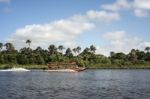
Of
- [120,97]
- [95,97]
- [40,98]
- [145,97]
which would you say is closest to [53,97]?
[40,98]

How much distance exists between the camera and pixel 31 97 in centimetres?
6141

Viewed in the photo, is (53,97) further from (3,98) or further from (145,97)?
(145,97)

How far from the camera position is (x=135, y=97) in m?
62.2

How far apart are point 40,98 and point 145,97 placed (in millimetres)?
18777

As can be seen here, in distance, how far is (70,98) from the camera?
6097 cm

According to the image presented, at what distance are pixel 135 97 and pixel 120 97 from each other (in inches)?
107

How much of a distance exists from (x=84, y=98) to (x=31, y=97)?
9.48m

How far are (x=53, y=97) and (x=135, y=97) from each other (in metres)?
14.8

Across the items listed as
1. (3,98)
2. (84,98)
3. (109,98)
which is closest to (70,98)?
(84,98)

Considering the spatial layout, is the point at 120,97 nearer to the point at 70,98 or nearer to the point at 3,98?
the point at 70,98

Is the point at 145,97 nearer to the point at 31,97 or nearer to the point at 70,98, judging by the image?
the point at 70,98

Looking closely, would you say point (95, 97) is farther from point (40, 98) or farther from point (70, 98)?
point (40, 98)

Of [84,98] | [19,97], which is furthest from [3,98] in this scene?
[84,98]

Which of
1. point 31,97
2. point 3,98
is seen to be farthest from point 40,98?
point 3,98
